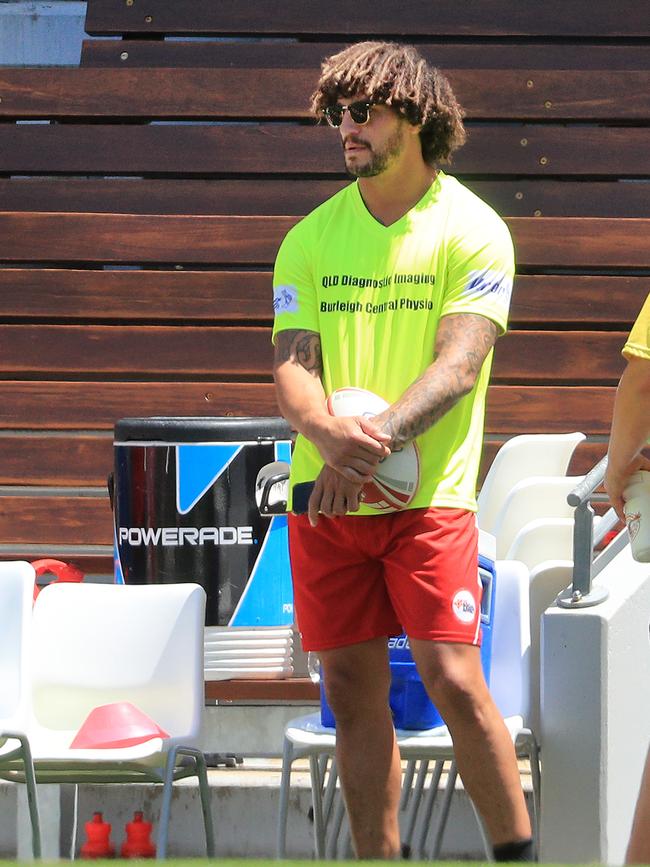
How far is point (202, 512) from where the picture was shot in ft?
13.3

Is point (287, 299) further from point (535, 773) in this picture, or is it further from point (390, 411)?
point (535, 773)

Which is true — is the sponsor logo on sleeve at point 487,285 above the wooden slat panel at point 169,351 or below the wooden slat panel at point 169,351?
above

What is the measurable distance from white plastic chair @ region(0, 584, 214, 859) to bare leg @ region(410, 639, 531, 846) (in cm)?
94

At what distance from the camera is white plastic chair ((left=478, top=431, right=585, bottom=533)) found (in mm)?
4734

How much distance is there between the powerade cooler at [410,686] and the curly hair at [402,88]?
3.09 feet

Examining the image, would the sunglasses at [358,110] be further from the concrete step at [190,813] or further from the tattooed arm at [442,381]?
the concrete step at [190,813]

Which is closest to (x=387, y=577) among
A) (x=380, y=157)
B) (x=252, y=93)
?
(x=380, y=157)

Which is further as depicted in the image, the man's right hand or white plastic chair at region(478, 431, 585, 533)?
white plastic chair at region(478, 431, 585, 533)

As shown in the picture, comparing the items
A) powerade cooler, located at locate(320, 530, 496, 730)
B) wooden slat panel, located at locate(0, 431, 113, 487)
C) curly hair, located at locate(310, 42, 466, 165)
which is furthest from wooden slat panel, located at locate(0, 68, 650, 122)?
powerade cooler, located at locate(320, 530, 496, 730)

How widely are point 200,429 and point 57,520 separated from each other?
2.09 meters

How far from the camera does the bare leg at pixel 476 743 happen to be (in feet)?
8.76

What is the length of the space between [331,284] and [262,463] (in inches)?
50.3

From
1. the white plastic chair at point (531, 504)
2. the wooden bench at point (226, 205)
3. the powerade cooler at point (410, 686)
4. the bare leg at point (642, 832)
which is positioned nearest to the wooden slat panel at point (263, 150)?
the wooden bench at point (226, 205)

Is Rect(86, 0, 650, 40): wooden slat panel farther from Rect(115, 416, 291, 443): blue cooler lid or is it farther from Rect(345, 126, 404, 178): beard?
Rect(345, 126, 404, 178): beard
